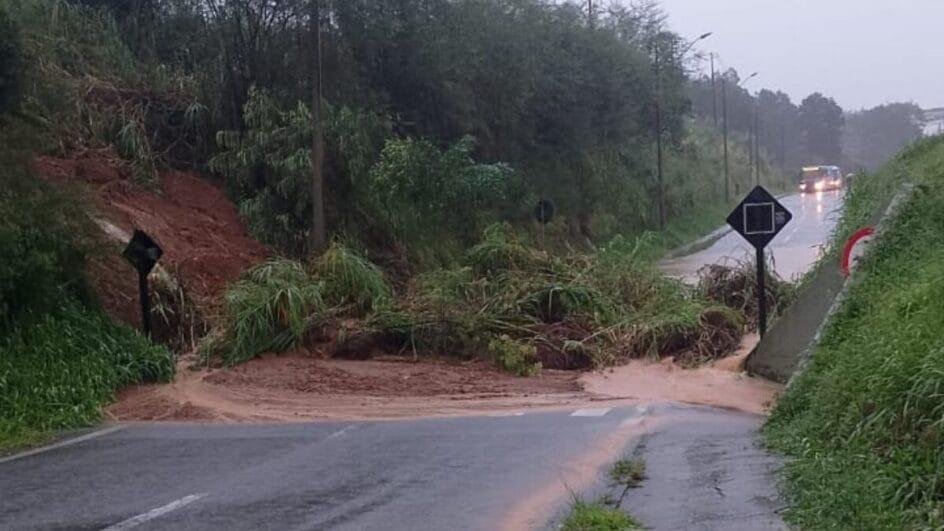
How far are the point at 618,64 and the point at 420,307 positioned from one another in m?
29.0

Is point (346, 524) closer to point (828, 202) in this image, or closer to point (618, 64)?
point (618, 64)

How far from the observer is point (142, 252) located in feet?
62.1

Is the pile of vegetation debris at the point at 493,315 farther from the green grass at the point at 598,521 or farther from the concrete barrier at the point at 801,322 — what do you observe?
the green grass at the point at 598,521

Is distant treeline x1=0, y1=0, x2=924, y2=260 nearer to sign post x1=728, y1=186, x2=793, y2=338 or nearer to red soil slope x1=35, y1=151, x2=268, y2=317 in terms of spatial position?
red soil slope x1=35, y1=151, x2=268, y2=317

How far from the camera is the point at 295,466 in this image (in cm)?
1127

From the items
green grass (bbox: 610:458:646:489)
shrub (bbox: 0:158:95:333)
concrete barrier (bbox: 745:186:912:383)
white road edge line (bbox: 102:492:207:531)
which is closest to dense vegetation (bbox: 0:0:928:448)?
shrub (bbox: 0:158:95:333)

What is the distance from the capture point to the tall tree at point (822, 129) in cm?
12938

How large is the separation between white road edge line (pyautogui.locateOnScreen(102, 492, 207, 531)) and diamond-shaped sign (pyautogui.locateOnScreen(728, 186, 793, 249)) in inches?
416

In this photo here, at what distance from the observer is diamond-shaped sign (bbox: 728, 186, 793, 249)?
1802 cm

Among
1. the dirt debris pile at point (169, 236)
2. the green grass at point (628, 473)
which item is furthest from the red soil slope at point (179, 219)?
the green grass at point (628, 473)

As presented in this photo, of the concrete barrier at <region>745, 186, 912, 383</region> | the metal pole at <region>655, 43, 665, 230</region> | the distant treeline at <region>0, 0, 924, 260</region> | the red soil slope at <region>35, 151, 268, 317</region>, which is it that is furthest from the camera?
the metal pole at <region>655, 43, 665, 230</region>

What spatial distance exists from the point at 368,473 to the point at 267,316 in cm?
967

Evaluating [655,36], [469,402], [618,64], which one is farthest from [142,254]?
[655,36]

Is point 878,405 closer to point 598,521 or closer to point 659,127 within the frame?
point 598,521
